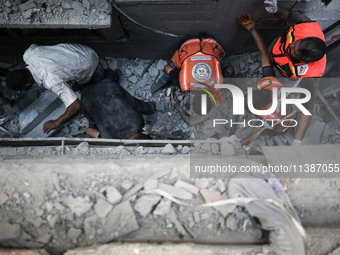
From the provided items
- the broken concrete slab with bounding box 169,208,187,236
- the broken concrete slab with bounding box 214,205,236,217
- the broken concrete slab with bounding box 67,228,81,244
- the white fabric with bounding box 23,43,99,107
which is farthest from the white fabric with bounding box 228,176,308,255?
the white fabric with bounding box 23,43,99,107

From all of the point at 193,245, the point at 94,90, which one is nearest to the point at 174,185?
the point at 193,245

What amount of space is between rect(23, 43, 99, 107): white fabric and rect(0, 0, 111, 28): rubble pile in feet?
1.02

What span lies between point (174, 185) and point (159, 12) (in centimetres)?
234

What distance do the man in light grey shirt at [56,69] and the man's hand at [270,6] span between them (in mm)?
2354

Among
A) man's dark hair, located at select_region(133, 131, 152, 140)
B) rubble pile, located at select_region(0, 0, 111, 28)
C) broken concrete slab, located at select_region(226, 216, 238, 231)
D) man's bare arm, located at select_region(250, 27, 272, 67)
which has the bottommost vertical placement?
man's dark hair, located at select_region(133, 131, 152, 140)

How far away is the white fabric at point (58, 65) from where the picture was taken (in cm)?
298

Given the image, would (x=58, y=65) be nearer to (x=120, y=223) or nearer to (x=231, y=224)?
(x=120, y=223)

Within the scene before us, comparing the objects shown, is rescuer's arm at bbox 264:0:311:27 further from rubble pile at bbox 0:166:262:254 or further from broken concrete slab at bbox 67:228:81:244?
broken concrete slab at bbox 67:228:81:244

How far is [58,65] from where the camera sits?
119 inches

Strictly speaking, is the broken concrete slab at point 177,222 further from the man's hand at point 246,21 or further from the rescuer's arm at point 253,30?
the man's hand at point 246,21

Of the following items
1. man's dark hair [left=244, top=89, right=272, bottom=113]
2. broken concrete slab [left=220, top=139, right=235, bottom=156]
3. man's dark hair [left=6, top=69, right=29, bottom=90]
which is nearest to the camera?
broken concrete slab [left=220, top=139, right=235, bottom=156]

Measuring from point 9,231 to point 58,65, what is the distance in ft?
6.46

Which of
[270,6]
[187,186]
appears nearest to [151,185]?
[187,186]

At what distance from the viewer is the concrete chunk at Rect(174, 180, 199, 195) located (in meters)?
1.97
